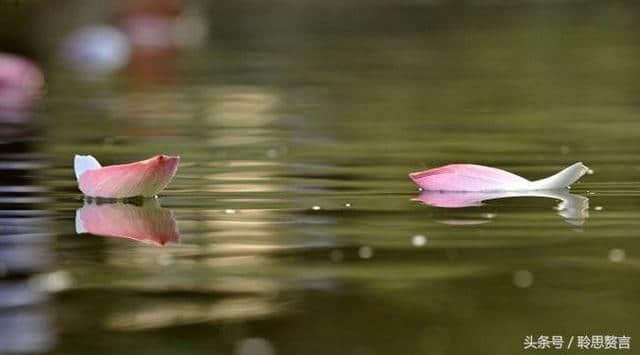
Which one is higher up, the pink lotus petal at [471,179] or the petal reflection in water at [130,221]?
the pink lotus petal at [471,179]

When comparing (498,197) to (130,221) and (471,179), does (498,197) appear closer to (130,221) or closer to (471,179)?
(471,179)

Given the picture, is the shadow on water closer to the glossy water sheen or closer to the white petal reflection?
the glossy water sheen

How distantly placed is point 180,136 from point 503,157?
151 cm

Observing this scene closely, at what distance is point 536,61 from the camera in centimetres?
1292

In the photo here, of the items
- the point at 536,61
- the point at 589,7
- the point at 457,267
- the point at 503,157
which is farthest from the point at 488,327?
the point at 589,7

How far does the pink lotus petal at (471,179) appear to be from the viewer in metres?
4.66

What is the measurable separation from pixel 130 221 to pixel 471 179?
3.17ft

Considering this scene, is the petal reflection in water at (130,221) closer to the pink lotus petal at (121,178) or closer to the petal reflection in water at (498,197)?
the pink lotus petal at (121,178)

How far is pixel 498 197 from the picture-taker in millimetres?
4562

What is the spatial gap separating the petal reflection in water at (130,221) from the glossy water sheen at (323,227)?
0.08 ft

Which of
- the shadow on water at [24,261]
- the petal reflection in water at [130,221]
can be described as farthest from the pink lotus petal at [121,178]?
the shadow on water at [24,261]

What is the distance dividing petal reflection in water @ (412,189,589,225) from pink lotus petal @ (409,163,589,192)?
0.08ft

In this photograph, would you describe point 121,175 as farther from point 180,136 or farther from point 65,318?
point 180,136

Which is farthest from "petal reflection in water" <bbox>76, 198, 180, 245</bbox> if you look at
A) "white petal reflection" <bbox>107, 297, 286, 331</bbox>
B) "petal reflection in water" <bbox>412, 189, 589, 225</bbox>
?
"white petal reflection" <bbox>107, 297, 286, 331</bbox>
